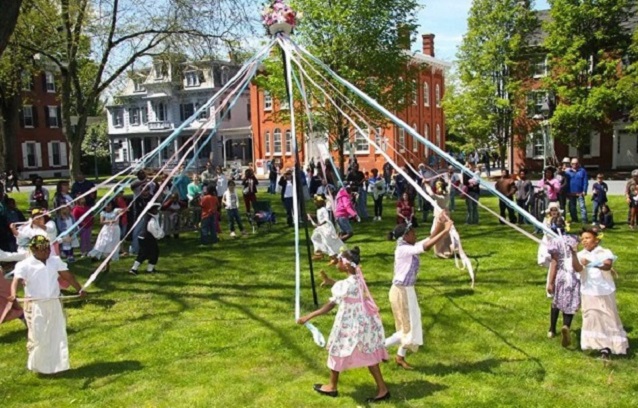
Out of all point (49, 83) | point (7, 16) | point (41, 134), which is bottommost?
point (7, 16)

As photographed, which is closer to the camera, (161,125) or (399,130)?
(399,130)

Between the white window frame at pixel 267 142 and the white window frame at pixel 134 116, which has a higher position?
the white window frame at pixel 134 116

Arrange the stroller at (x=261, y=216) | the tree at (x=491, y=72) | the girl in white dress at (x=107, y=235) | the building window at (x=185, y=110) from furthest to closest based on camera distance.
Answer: the building window at (x=185, y=110) → the tree at (x=491, y=72) → the stroller at (x=261, y=216) → the girl in white dress at (x=107, y=235)

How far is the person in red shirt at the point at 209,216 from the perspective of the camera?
533 inches

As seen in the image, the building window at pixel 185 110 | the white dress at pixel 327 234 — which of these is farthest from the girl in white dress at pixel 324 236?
the building window at pixel 185 110

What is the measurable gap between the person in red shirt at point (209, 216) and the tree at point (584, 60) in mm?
22124

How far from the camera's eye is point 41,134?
50625mm

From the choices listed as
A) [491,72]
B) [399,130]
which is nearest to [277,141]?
[399,130]

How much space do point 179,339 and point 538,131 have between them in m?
29.9

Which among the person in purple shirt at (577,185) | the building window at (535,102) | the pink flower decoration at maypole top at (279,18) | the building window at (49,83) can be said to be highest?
the building window at (49,83)

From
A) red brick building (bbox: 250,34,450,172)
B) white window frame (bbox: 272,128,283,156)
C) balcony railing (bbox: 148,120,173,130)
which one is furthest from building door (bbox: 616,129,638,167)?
balcony railing (bbox: 148,120,173,130)

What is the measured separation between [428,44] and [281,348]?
43.0 m

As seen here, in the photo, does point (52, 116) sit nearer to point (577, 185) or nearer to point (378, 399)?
point (577, 185)

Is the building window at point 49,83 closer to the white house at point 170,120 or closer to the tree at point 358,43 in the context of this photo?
the white house at point 170,120
